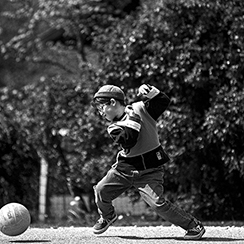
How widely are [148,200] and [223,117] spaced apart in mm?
2796

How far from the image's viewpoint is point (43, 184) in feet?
35.4

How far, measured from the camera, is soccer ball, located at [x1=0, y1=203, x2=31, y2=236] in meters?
6.40

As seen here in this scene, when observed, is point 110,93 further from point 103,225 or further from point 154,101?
point 103,225

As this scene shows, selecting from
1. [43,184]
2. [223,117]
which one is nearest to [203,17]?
[223,117]

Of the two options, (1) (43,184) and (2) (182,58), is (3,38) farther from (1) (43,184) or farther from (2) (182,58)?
(2) (182,58)

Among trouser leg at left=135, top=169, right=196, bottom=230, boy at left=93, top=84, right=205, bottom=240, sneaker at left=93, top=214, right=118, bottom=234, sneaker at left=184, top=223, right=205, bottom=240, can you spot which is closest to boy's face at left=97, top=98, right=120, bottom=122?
boy at left=93, top=84, right=205, bottom=240

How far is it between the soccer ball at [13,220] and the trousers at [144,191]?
725 mm

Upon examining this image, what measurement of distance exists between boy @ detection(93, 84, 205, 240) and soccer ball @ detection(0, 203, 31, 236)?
0.74 meters

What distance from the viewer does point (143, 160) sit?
6305mm

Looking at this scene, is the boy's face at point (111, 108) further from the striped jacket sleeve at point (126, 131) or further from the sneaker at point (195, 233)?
the sneaker at point (195, 233)

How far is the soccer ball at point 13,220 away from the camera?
21.0 ft

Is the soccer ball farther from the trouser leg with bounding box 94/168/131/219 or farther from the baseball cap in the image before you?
the baseball cap

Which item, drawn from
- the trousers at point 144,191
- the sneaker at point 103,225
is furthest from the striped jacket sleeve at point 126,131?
the sneaker at point 103,225

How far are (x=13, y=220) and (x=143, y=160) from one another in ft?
4.38
